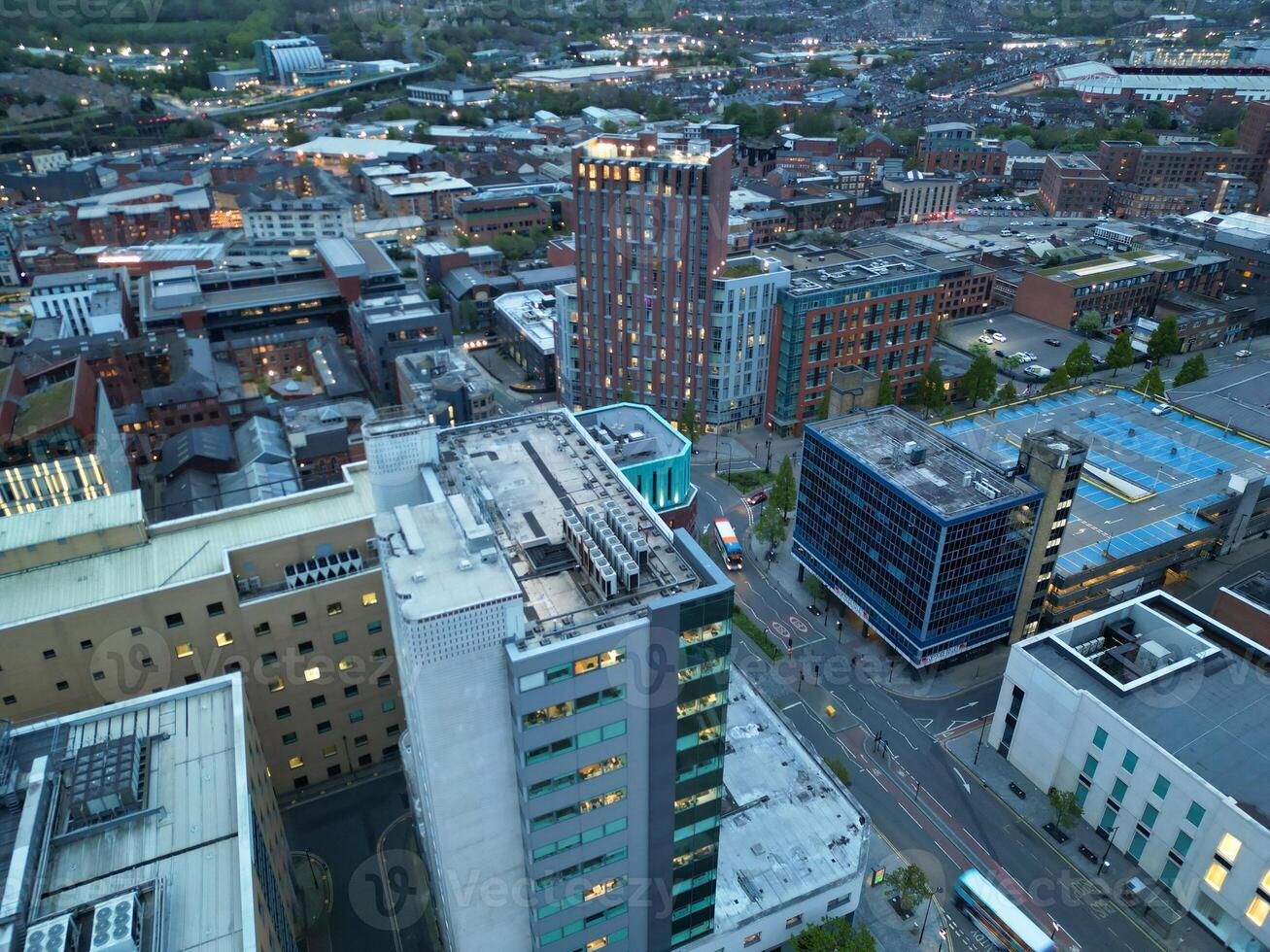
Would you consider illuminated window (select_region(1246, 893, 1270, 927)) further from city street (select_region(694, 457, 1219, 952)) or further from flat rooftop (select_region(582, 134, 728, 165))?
flat rooftop (select_region(582, 134, 728, 165))

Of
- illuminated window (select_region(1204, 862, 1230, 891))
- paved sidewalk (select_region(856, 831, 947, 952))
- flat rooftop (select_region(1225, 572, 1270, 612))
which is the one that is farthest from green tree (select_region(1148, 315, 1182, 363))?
paved sidewalk (select_region(856, 831, 947, 952))

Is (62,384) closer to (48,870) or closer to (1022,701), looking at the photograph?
(48,870)

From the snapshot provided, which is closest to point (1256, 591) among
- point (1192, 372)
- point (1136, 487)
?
point (1136, 487)

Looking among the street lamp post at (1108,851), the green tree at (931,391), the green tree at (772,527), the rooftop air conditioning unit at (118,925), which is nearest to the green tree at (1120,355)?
the green tree at (931,391)

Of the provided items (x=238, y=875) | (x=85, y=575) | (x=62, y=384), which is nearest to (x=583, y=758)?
(x=238, y=875)

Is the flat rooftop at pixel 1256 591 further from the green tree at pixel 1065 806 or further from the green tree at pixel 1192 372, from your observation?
the green tree at pixel 1192 372
